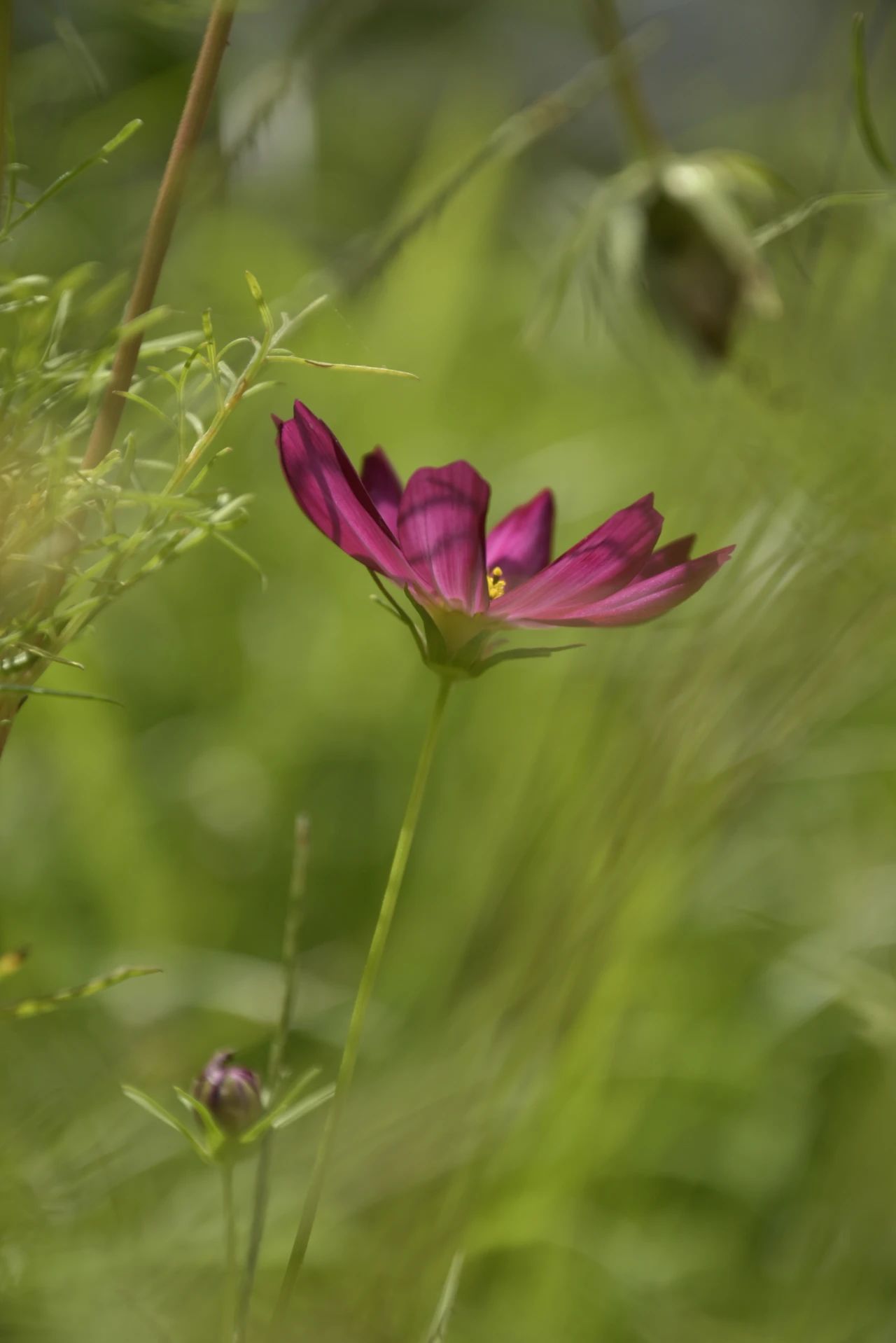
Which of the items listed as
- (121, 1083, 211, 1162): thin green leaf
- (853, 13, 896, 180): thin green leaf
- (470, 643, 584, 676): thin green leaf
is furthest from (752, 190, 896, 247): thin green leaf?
(121, 1083, 211, 1162): thin green leaf

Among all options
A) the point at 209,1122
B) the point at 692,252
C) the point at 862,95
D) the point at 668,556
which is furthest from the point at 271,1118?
the point at 692,252

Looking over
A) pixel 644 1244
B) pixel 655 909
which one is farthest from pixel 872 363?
pixel 644 1244

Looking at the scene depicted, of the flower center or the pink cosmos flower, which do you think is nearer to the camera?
the pink cosmos flower

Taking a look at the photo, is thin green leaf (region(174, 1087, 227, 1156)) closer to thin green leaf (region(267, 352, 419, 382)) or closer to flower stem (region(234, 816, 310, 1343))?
flower stem (region(234, 816, 310, 1343))

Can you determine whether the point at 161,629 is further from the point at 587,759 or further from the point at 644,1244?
the point at 587,759

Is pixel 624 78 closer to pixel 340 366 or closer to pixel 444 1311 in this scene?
pixel 340 366

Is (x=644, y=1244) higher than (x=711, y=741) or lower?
lower

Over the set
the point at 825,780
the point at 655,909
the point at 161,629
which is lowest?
the point at 825,780
